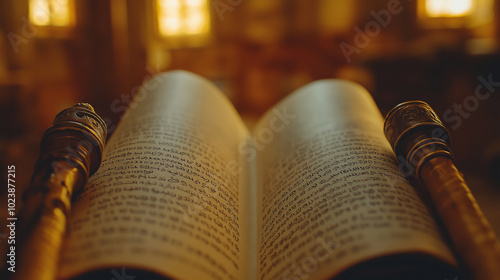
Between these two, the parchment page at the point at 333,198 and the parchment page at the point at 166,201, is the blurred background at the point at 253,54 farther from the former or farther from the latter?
the parchment page at the point at 166,201

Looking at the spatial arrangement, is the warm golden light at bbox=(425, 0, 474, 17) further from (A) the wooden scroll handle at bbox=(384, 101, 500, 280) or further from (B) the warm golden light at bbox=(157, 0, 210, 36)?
(A) the wooden scroll handle at bbox=(384, 101, 500, 280)

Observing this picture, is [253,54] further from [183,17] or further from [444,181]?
[444,181]

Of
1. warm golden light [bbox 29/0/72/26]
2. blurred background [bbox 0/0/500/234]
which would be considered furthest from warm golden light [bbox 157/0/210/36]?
warm golden light [bbox 29/0/72/26]

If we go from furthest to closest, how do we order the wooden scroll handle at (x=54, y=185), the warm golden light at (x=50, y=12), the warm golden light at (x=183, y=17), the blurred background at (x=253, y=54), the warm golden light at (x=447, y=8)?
the warm golden light at (x=183, y=17) → the warm golden light at (x=447, y=8) → the warm golden light at (x=50, y=12) → the blurred background at (x=253, y=54) → the wooden scroll handle at (x=54, y=185)

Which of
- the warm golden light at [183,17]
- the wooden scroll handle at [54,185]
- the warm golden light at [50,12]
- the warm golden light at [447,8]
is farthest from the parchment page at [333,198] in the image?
the warm golden light at [447,8]

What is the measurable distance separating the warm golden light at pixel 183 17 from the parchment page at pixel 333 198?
5725mm

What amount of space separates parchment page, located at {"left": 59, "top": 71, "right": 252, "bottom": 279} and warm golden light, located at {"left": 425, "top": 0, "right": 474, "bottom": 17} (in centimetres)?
607

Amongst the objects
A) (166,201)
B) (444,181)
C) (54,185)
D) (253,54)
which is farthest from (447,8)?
(54,185)

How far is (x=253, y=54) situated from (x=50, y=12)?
9.83 ft

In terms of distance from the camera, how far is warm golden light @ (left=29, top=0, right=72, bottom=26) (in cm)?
446

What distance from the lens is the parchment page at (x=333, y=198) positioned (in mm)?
469

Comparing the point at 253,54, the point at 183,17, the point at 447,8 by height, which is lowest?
the point at 447,8

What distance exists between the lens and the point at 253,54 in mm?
6035

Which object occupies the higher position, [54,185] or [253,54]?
[253,54]
